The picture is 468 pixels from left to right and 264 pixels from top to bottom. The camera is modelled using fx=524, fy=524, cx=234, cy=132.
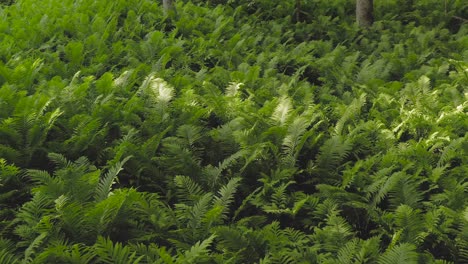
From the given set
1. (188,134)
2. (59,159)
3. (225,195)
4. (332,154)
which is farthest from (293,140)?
(59,159)

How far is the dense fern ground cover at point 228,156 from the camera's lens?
3.94 m

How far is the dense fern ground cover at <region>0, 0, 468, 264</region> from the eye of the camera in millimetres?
3938

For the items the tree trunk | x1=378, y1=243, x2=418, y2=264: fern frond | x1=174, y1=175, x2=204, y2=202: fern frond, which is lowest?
the tree trunk

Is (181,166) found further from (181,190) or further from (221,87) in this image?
(221,87)

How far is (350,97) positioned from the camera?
23.9ft

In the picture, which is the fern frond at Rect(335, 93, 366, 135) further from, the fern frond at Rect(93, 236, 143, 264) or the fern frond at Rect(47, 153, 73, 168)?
the fern frond at Rect(93, 236, 143, 264)

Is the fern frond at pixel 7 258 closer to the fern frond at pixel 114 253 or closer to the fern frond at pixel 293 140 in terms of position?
the fern frond at pixel 114 253

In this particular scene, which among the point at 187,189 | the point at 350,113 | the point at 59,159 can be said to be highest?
the point at 59,159

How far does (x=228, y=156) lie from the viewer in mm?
5551

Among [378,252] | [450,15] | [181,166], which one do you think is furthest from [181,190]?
[450,15]

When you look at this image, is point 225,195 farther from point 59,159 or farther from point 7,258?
point 7,258

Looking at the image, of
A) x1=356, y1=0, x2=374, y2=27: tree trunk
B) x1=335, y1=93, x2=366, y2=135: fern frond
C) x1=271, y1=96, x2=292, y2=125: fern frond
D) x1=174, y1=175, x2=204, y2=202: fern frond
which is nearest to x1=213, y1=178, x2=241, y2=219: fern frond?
x1=174, y1=175, x2=204, y2=202: fern frond

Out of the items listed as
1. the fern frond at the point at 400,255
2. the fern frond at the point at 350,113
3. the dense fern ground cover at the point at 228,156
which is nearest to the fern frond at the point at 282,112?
the dense fern ground cover at the point at 228,156

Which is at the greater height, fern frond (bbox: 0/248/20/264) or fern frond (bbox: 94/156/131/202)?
fern frond (bbox: 0/248/20/264)
